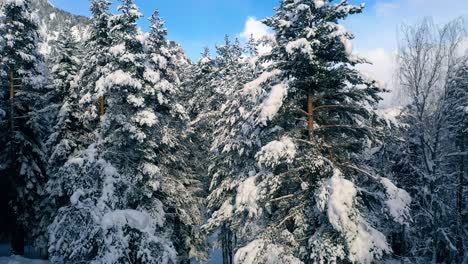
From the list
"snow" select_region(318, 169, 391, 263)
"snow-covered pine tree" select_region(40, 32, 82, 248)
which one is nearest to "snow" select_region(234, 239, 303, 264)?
"snow" select_region(318, 169, 391, 263)

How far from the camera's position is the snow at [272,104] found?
9.75m

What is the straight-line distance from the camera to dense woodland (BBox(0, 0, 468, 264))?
10320 millimetres

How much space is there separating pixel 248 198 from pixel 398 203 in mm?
4076

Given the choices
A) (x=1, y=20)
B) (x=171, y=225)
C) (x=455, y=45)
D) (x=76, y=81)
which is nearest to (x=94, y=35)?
(x=76, y=81)

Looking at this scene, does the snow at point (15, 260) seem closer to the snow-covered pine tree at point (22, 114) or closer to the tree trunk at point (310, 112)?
the snow-covered pine tree at point (22, 114)

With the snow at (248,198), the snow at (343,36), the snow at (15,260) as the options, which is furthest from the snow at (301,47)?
the snow at (15,260)

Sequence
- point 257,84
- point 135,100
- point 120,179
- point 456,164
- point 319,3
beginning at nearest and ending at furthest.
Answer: point 319,3 → point 257,84 → point 120,179 → point 135,100 → point 456,164

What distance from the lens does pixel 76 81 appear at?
22.9 meters

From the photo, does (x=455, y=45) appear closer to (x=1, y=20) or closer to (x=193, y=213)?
(x=193, y=213)

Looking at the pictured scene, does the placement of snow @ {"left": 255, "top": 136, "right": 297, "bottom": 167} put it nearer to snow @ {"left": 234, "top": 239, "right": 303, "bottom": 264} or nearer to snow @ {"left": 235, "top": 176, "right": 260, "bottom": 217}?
snow @ {"left": 235, "top": 176, "right": 260, "bottom": 217}

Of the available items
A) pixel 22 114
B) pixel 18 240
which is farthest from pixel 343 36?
pixel 18 240

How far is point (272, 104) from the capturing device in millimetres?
9875

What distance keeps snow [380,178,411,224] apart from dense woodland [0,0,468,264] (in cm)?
3

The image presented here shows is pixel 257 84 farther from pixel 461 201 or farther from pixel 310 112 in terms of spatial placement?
pixel 461 201
